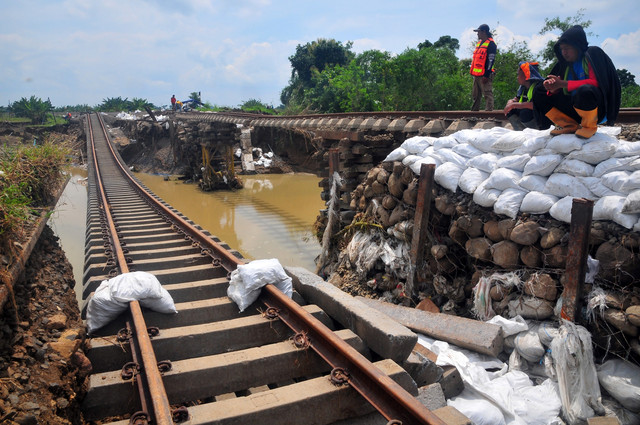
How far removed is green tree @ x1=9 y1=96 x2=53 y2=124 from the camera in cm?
4606

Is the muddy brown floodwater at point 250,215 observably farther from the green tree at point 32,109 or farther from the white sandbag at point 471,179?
the green tree at point 32,109

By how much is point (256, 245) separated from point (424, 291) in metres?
6.55

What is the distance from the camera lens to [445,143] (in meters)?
5.68

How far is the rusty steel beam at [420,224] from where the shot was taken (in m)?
5.30

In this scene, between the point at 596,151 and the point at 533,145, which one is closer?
the point at 596,151

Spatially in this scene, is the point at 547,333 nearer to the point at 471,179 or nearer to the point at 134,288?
the point at 471,179

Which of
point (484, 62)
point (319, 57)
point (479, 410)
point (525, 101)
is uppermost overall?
point (319, 57)

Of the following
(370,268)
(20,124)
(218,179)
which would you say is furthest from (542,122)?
(20,124)

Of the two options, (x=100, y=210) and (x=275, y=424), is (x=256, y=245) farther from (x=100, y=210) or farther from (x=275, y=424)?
(x=275, y=424)

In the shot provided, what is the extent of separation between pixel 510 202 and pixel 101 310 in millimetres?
3810

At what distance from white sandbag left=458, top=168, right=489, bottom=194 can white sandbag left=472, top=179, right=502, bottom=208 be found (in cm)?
12

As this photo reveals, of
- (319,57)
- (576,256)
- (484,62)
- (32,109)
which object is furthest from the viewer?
(32,109)

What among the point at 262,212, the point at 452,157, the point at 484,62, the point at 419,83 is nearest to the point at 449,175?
the point at 452,157

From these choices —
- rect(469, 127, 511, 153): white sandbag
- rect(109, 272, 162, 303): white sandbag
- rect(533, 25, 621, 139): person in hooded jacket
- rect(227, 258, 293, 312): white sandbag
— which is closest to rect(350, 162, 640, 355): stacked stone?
rect(469, 127, 511, 153): white sandbag
